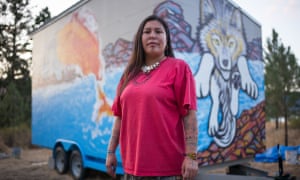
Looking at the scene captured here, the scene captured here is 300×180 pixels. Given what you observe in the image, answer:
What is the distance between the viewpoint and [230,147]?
409 cm

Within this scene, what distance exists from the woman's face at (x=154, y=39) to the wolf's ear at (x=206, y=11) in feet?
7.19

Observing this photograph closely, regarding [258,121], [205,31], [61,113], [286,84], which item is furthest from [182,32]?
[286,84]

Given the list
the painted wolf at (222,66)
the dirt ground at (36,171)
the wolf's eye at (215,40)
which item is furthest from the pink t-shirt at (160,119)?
the dirt ground at (36,171)

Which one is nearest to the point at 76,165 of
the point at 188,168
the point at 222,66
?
the point at 222,66

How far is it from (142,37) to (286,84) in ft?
32.9

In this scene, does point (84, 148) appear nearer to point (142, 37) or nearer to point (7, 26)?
point (142, 37)

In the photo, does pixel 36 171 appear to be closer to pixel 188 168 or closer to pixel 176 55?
pixel 176 55

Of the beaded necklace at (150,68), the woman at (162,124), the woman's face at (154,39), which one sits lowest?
the woman at (162,124)

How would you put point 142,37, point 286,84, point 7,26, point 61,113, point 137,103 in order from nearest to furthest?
1. point 137,103
2. point 142,37
3. point 61,113
4. point 286,84
5. point 7,26

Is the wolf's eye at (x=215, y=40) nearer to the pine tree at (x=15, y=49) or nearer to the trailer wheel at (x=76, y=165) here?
the trailer wheel at (x=76, y=165)

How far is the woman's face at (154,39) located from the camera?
1.62 meters

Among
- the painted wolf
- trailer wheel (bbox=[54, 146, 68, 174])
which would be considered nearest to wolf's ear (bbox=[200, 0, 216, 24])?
the painted wolf

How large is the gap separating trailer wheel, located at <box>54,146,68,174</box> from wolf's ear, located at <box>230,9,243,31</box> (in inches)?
159

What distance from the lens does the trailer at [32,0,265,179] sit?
3.53 m
